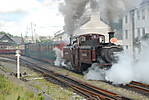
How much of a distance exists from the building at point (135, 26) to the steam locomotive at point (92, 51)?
37.2ft

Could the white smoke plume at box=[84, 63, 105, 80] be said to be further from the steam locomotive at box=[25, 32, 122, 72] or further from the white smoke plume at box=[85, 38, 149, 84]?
the white smoke plume at box=[85, 38, 149, 84]

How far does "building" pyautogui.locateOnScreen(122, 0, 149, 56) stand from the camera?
28.2 meters

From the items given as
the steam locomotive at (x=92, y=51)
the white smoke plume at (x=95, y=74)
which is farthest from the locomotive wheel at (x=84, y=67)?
the white smoke plume at (x=95, y=74)

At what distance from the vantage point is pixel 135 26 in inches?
1257

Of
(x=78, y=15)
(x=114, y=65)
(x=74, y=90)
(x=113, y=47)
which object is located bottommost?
(x=74, y=90)

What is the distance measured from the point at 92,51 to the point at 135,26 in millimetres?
19112

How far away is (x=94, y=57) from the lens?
14492 millimetres

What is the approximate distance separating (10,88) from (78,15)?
13.5 meters

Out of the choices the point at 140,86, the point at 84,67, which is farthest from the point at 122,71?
the point at 84,67

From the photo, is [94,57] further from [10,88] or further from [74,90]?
[10,88]

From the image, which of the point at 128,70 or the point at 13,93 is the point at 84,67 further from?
the point at 13,93

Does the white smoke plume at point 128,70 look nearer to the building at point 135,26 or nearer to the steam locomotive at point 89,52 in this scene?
the steam locomotive at point 89,52

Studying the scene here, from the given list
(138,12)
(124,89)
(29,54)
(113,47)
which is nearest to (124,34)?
(138,12)

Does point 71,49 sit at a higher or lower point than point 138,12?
lower
